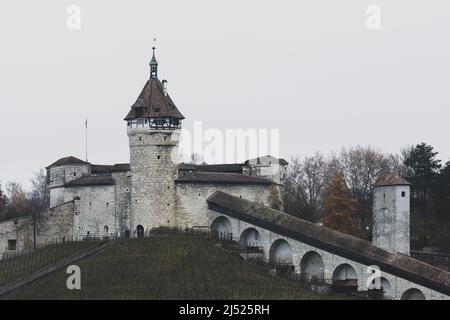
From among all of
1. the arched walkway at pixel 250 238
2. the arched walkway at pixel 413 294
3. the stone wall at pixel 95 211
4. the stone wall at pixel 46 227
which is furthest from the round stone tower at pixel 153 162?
the arched walkway at pixel 413 294

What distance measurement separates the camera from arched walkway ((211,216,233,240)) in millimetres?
96562

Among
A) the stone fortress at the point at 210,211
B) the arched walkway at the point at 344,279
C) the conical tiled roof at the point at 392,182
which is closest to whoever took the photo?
the arched walkway at the point at 344,279

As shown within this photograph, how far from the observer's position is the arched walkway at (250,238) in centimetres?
9512

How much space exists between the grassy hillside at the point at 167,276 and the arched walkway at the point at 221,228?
2337 millimetres

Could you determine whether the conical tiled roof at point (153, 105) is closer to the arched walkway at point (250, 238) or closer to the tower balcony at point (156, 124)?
the tower balcony at point (156, 124)

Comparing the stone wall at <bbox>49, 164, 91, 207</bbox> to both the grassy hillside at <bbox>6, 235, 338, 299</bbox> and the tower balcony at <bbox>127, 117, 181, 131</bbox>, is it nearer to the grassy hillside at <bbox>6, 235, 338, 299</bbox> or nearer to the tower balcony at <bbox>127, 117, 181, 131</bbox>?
the tower balcony at <bbox>127, 117, 181, 131</bbox>

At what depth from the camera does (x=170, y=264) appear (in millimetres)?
89188

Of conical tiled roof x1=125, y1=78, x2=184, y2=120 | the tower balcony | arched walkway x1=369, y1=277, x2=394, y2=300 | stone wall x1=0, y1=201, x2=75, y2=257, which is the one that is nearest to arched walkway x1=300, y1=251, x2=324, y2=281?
arched walkway x1=369, y1=277, x2=394, y2=300

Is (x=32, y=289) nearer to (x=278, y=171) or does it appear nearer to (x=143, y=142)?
(x=143, y=142)

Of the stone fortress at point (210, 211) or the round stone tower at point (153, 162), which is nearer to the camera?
the stone fortress at point (210, 211)

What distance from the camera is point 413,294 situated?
285 feet

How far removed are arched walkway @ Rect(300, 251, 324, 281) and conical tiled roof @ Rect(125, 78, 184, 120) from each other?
12.4m
